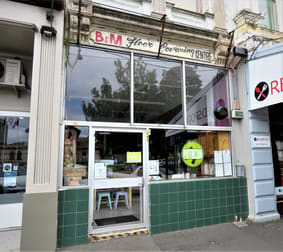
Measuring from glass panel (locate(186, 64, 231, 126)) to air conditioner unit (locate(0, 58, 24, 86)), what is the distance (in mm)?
3934

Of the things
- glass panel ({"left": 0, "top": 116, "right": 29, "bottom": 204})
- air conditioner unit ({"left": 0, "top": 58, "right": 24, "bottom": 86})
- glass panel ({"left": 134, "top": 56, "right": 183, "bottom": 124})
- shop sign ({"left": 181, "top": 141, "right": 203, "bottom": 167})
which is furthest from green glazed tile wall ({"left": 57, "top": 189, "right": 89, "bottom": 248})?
air conditioner unit ({"left": 0, "top": 58, "right": 24, "bottom": 86})

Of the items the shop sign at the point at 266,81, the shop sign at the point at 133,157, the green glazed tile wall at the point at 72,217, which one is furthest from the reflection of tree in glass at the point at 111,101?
the shop sign at the point at 266,81

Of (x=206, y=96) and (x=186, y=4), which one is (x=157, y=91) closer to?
(x=206, y=96)

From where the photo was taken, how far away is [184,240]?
3982 mm

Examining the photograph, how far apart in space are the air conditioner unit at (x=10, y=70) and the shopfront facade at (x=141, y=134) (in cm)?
140

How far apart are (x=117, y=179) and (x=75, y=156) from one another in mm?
958

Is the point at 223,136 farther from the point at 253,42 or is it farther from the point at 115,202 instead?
the point at 115,202

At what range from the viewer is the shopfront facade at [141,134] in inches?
160

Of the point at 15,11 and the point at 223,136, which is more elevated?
the point at 15,11

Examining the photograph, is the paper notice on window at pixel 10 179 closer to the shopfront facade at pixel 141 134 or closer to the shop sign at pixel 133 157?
the shopfront facade at pixel 141 134

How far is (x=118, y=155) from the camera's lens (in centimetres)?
434

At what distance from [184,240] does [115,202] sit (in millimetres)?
1518

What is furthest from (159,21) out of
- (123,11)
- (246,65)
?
(246,65)

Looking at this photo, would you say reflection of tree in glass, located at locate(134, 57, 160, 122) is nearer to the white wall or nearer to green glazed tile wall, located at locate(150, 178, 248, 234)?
green glazed tile wall, located at locate(150, 178, 248, 234)
